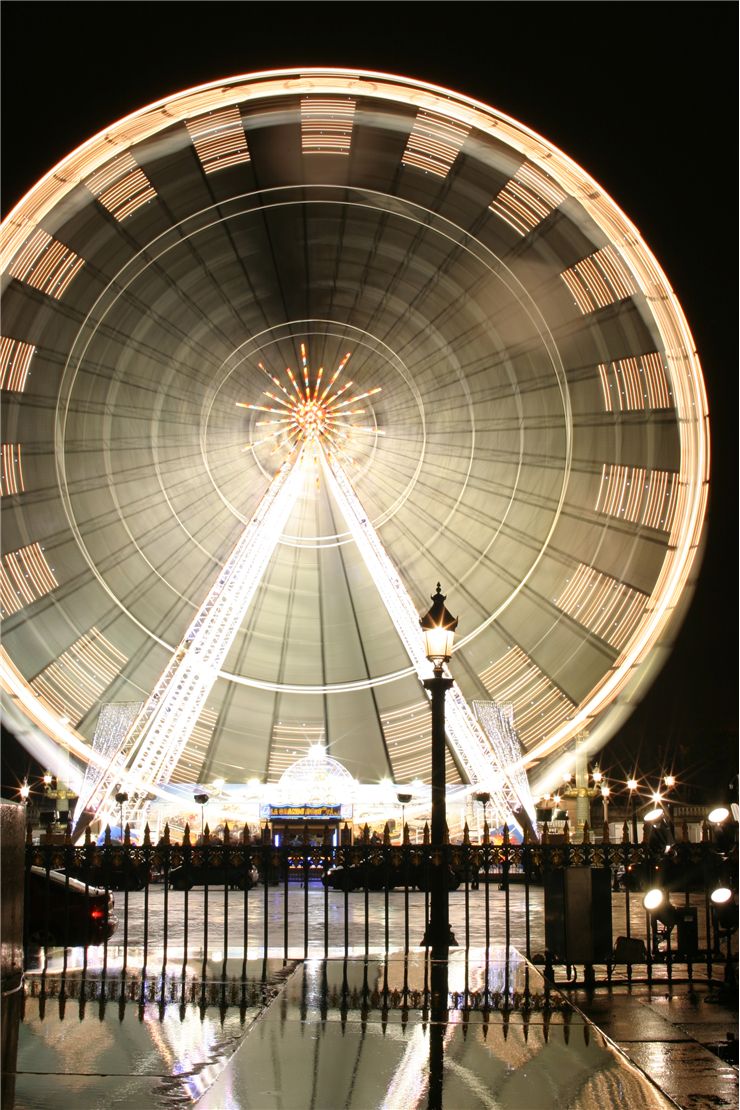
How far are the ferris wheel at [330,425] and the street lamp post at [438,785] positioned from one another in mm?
8782

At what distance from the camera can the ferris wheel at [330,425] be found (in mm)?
20688

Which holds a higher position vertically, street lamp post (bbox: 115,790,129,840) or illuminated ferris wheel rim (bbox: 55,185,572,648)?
illuminated ferris wheel rim (bbox: 55,185,572,648)

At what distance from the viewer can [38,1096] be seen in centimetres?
536

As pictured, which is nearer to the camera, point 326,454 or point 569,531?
point 569,531

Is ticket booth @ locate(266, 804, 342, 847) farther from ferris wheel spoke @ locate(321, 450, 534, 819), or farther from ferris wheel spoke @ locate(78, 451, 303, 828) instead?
ferris wheel spoke @ locate(321, 450, 534, 819)

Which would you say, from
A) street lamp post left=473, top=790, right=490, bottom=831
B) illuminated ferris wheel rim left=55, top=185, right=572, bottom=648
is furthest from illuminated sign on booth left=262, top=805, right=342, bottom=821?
illuminated ferris wheel rim left=55, top=185, right=572, bottom=648

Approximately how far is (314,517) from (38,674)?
6375 mm

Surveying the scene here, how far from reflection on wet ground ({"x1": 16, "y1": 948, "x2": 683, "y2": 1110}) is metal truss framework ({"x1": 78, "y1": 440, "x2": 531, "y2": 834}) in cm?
1463

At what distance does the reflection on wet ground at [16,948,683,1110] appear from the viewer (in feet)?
17.7

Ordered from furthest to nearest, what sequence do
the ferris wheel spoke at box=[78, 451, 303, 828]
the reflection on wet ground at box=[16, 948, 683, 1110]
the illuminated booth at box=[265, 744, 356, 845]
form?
the illuminated booth at box=[265, 744, 356, 845] < the ferris wheel spoke at box=[78, 451, 303, 828] < the reflection on wet ground at box=[16, 948, 683, 1110]

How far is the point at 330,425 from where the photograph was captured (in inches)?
976

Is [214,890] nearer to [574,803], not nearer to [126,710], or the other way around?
[126,710]

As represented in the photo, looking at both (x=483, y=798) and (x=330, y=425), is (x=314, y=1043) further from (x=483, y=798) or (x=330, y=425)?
(x=483, y=798)

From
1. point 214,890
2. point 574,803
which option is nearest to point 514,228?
point 214,890
